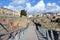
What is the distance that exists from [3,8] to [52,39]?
3356 centimetres

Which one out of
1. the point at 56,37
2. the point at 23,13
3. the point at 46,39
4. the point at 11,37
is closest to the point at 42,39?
the point at 46,39

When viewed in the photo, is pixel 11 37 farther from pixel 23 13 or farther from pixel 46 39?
pixel 23 13

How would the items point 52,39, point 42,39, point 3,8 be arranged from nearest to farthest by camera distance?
point 42,39
point 52,39
point 3,8

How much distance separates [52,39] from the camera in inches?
335

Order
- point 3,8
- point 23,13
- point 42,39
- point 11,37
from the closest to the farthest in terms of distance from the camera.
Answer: point 11,37
point 42,39
point 3,8
point 23,13

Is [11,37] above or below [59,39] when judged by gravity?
above

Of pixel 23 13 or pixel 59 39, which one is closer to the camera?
pixel 59 39

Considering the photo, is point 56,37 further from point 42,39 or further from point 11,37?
point 11,37

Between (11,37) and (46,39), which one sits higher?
(11,37)

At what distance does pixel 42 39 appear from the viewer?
26.2ft

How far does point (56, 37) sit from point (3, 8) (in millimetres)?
33555

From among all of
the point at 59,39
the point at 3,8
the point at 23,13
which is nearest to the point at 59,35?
the point at 59,39

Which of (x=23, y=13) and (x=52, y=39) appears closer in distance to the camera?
(x=52, y=39)

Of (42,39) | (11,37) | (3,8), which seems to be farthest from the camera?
(3,8)
